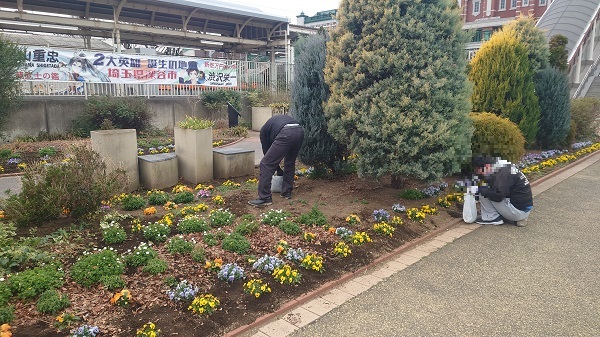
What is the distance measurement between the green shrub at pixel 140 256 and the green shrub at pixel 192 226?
0.63 metres

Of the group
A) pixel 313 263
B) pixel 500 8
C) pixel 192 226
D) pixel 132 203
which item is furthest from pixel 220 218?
pixel 500 8

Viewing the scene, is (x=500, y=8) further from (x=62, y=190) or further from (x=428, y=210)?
(x=62, y=190)

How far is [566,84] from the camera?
11.2m

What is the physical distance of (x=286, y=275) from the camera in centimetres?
371

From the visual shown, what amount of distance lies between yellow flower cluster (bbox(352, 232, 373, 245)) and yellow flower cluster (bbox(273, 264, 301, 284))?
3.47 ft

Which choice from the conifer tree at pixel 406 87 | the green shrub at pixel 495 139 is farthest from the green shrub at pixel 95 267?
the green shrub at pixel 495 139

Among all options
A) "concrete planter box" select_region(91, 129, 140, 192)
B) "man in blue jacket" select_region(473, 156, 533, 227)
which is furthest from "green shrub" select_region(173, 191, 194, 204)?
"man in blue jacket" select_region(473, 156, 533, 227)

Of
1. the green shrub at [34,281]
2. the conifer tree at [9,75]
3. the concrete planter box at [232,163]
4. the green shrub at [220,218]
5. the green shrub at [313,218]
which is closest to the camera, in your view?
the green shrub at [34,281]

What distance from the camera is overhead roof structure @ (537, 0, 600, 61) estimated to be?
22.9 m

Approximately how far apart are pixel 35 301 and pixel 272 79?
14795mm

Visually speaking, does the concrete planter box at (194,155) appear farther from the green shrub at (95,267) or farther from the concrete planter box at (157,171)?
the green shrub at (95,267)

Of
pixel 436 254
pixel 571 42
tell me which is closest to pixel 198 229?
pixel 436 254

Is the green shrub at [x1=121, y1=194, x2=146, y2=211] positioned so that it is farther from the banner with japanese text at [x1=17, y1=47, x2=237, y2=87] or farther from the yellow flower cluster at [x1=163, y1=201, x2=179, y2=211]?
the banner with japanese text at [x1=17, y1=47, x2=237, y2=87]

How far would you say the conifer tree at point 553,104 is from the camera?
429 inches
